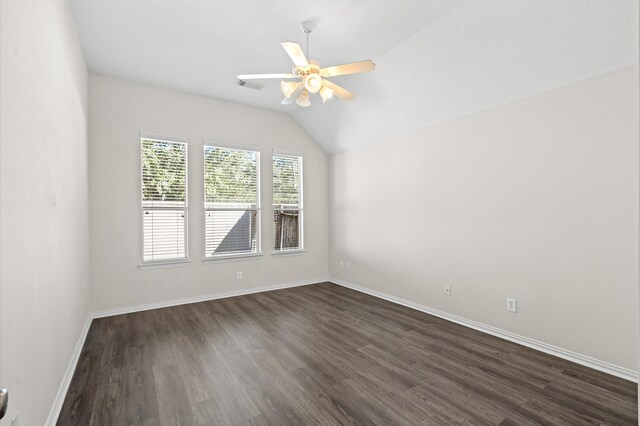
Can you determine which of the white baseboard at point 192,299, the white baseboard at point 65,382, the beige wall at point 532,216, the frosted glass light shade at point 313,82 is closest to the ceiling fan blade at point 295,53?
the frosted glass light shade at point 313,82

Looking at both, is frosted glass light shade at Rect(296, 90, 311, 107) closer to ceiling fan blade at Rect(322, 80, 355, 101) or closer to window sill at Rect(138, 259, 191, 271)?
ceiling fan blade at Rect(322, 80, 355, 101)

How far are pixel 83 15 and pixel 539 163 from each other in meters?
4.59

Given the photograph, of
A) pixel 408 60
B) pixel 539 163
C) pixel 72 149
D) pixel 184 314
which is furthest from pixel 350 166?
pixel 72 149

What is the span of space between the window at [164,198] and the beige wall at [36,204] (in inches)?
57.7

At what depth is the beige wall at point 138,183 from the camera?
3.96m

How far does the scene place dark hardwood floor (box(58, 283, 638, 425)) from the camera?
2014mm

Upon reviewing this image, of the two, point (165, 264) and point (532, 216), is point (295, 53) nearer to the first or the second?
point (532, 216)

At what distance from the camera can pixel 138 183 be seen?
420cm

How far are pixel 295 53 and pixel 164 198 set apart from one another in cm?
297

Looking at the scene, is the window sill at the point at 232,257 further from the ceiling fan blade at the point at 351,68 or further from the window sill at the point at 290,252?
the ceiling fan blade at the point at 351,68

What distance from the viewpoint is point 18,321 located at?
139 cm

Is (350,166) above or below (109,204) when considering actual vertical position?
above

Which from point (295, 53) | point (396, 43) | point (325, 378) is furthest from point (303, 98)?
point (325, 378)

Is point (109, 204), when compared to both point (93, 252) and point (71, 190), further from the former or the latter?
point (71, 190)
